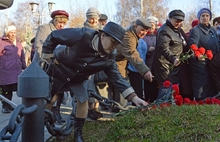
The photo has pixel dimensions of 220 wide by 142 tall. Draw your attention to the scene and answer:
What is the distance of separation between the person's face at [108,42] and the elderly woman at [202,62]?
7.77 ft

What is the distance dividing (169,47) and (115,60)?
88cm

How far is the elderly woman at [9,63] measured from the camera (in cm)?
677

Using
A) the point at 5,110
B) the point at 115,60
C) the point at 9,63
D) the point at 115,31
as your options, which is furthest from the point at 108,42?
the point at 9,63

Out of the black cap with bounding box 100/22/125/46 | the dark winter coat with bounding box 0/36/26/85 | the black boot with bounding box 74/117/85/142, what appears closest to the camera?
the black cap with bounding box 100/22/125/46

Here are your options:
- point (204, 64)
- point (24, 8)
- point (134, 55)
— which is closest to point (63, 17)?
point (134, 55)

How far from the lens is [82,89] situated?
12.7 feet

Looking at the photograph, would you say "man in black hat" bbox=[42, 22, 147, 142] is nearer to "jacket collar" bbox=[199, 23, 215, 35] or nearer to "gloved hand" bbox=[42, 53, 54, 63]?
"gloved hand" bbox=[42, 53, 54, 63]

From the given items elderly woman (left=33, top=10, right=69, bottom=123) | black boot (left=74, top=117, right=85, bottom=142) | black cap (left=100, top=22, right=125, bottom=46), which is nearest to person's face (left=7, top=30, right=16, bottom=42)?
elderly woman (left=33, top=10, right=69, bottom=123)

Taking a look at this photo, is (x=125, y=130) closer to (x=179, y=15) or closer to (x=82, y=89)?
(x=82, y=89)

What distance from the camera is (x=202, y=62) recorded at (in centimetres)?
530

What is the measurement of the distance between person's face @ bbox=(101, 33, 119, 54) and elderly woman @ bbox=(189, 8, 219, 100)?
93.2 inches

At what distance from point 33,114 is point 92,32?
1.65 meters

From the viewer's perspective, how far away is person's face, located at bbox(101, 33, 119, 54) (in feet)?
10.5

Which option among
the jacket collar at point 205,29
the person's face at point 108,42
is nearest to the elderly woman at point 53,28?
the jacket collar at point 205,29
